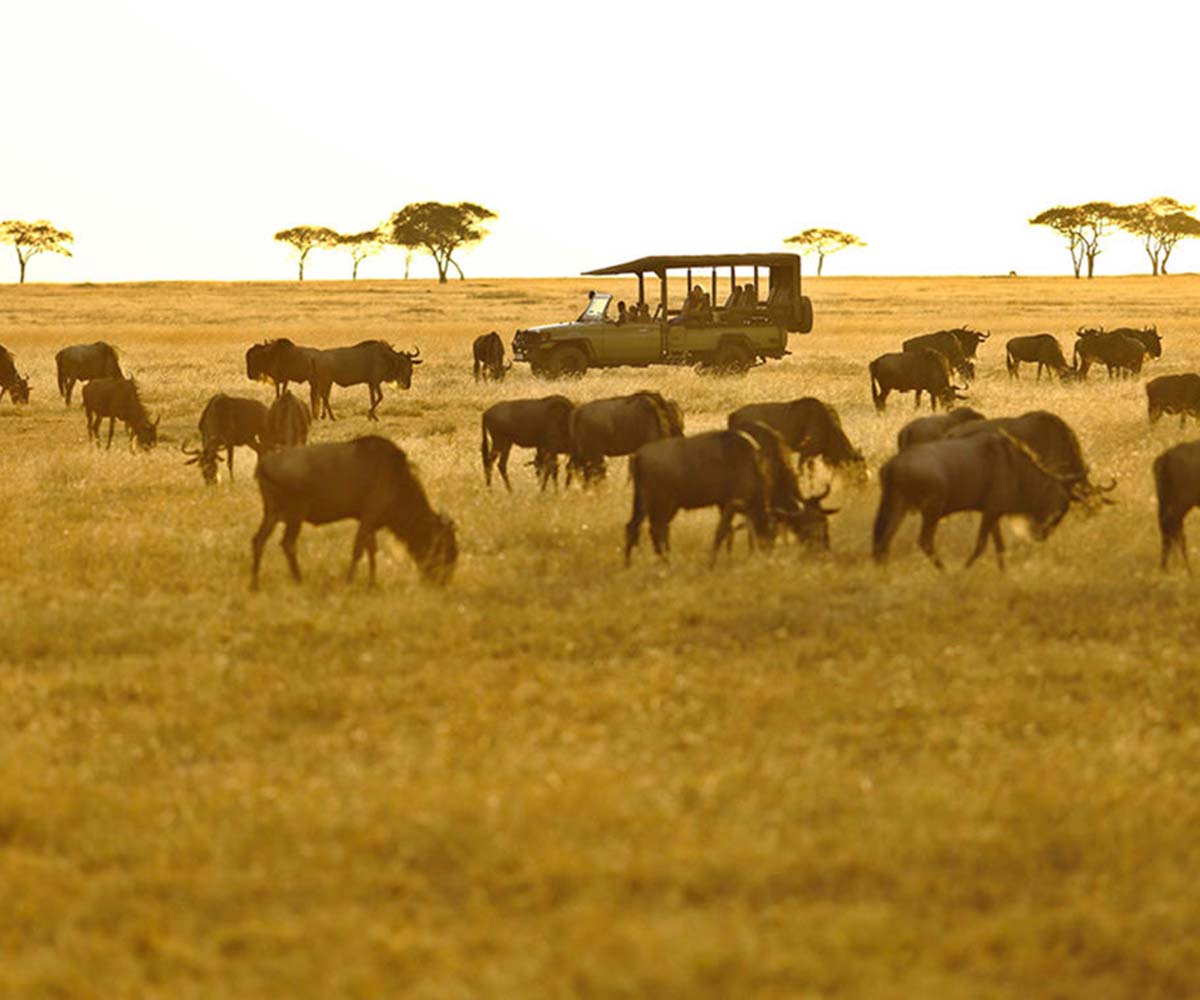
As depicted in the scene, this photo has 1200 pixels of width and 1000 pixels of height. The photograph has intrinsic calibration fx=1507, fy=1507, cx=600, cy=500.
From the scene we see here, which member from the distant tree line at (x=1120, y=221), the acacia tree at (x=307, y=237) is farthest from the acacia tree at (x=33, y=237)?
the distant tree line at (x=1120, y=221)

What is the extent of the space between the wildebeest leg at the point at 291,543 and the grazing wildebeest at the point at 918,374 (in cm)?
1551

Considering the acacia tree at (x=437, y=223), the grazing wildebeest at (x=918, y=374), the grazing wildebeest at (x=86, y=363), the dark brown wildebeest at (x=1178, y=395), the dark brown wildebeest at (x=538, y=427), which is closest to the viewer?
the dark brown wildebeest at (x=538, y=427)

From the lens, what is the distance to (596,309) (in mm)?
33531

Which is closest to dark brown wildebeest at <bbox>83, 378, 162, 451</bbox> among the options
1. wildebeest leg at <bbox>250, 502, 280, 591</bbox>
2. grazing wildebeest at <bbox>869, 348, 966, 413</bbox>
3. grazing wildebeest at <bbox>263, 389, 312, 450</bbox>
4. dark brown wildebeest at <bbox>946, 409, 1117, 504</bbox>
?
grazing wildebeest at <bbox>263, 389, 312, 450</bbox>

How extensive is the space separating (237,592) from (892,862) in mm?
6391

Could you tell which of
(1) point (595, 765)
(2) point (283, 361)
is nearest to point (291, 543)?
(1) point (595, 765)

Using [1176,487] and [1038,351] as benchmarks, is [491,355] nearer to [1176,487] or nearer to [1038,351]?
[1038,351]

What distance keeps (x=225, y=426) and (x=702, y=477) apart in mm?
7488

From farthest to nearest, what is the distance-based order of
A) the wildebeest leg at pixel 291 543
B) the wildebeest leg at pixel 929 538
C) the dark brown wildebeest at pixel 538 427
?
the dark brown wildebeest at pixel 538 427 → the wildebeest leg at pixel 929 538 → the wildebeest leg at pixel 291 543

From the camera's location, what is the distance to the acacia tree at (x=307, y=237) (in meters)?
112

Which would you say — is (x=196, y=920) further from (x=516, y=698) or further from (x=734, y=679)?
(x=734, y=679)

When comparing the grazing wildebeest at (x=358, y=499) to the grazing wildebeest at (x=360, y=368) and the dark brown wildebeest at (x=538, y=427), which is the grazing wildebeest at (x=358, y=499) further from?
the grazing wildebeest at (x=360, y=368)

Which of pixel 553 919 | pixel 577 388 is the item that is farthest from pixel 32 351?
pixel 553 919

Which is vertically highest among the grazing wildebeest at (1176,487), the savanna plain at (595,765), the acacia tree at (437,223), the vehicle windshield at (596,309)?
the acacia tree at (437,223)
